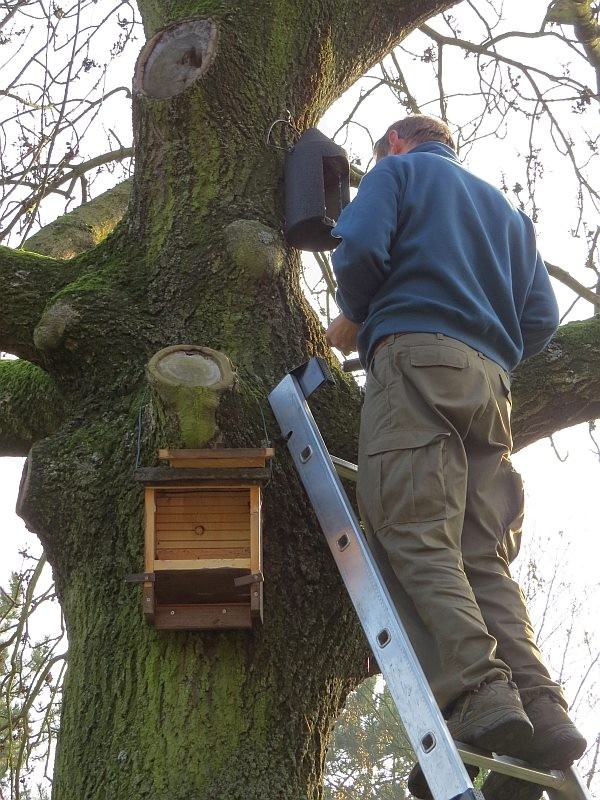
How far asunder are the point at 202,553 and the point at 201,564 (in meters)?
0.05

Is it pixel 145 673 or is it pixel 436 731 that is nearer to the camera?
pixel 436 731

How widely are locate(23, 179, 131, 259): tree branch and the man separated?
1.91 meters

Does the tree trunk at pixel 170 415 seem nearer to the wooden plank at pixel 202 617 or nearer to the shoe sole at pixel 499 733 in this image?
the wooden plank at pixel 202 617

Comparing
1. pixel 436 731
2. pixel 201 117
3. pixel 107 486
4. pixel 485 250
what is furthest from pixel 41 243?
pixel 436 731

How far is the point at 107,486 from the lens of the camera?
2.62 meters

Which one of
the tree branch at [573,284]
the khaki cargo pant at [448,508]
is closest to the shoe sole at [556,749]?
the khaki cargo pant at [448,508]

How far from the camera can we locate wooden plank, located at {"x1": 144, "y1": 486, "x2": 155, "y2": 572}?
2.24m

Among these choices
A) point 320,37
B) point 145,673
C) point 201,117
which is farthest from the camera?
point 320,37

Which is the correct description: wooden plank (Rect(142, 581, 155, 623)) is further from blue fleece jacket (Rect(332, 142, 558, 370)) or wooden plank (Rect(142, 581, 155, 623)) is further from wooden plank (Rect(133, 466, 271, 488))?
blue fleece jacket (Rect(332, 142, 558, 370))

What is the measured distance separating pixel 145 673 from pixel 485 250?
1.37 metres

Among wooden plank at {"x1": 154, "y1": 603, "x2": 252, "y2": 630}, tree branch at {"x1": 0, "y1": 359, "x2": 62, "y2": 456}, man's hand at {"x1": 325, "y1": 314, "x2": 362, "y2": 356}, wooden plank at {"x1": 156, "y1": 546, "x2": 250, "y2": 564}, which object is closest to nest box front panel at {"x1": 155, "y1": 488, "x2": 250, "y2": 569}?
wooden plank at {"x1": 156, "y1": 546, "x2": 250, "y2": 564}

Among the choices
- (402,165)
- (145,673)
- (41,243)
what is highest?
(41,243)

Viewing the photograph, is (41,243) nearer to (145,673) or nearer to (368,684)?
(145,673)

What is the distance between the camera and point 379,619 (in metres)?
2.13
